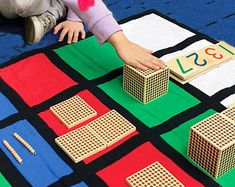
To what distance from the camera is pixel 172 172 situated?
0.87 meters

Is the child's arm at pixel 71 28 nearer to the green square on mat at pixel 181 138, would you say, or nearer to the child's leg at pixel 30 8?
the child's leg at pixel 30 8

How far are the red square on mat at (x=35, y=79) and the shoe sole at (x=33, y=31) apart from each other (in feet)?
0.35

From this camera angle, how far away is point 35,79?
1118 mm

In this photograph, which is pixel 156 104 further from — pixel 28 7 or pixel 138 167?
pixel 28 7

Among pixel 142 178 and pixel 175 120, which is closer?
pixel 142 178

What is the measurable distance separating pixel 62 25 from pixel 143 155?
0.60m

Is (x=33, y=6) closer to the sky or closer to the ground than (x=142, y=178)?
closer to the sky

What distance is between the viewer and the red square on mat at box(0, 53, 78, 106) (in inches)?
42.1

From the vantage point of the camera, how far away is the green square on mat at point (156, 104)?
101cm

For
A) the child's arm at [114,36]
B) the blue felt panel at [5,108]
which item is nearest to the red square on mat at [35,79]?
the blue felt panel at [5,108]

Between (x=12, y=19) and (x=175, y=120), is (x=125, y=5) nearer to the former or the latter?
(x=12, y=19)

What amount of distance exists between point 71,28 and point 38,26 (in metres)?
0.10

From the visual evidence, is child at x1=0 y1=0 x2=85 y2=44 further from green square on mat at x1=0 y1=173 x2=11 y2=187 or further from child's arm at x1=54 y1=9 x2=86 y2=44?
green square on mat at x1=0 y1=173 x2=11 y2=187

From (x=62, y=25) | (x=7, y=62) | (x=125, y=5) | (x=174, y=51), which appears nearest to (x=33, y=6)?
(x=62, y=25)
